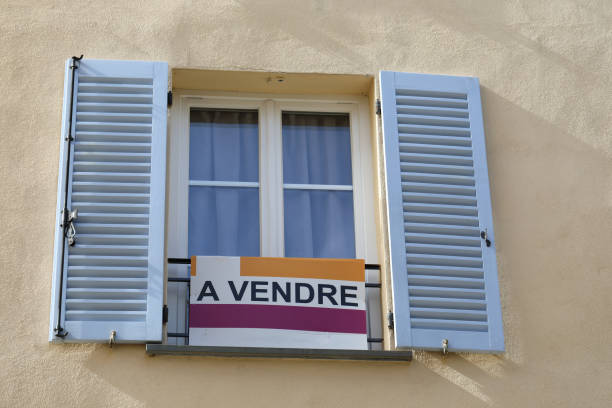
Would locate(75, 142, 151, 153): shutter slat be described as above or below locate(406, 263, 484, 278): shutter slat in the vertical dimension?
above

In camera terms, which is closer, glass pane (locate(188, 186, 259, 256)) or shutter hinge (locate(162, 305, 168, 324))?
shutter hinge (locate(162, 305, 168, 324))

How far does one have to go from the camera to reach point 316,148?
741 centimetres

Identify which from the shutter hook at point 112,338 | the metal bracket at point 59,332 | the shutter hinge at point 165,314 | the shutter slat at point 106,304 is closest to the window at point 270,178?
the shutter hinge at point 165,314

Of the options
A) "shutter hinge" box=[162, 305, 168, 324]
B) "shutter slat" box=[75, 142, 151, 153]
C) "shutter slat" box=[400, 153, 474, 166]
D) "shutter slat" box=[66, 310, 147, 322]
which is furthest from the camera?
"shutter slat" box=[400, 153, 474, 166]

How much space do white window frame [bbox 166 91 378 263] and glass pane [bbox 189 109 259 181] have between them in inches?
2.2

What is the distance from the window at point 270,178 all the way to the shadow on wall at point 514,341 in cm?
63

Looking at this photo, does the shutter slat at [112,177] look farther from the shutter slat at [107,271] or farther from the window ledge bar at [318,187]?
the window ledge bar at [318,187]

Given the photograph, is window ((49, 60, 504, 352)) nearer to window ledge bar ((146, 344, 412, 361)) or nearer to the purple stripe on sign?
window ledge bar ((146, 344, 412, 361))

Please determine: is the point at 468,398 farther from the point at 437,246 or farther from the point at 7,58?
the point at 7,58

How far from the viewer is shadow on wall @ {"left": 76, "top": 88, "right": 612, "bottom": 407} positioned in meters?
6.23

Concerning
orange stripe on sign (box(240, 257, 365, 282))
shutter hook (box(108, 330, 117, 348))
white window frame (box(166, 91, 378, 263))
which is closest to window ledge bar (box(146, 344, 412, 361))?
shutter hook (box(108, 330, 117, 348))

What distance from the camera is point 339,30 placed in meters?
7.36

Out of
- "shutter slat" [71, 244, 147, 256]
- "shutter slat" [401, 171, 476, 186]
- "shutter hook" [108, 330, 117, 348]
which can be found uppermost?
"shutter slat" [401, 171, 476, 186]

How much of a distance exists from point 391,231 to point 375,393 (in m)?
0.98
